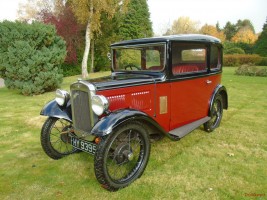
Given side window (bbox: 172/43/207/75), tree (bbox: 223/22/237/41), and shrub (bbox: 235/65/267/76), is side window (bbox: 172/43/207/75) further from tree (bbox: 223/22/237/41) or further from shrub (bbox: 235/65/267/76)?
tree (bbox: 223/22/237/41)

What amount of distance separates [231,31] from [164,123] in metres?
63.0

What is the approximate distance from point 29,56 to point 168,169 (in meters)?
7.77

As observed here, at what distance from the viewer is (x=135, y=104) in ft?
11.8

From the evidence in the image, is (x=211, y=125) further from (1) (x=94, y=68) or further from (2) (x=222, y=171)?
(1) (x=94, y=68)

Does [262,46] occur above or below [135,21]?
below

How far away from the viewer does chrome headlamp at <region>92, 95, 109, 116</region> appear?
10.1ft

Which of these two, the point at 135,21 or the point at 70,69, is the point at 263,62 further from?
the point at 70,69

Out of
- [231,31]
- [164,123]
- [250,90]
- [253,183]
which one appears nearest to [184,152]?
[164,123]

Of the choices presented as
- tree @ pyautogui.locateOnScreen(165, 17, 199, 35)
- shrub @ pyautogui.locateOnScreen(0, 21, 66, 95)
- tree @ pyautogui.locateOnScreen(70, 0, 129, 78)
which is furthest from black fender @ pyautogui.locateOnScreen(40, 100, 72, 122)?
tree @ pyautogui.locateOnScreen(165, 17, 199, 35)

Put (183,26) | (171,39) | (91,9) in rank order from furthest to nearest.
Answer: (183,26), (91,9), (171,39)

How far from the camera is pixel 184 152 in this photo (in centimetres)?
417

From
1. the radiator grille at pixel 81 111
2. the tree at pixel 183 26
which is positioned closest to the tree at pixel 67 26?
the radiator grille at pixel 81 111

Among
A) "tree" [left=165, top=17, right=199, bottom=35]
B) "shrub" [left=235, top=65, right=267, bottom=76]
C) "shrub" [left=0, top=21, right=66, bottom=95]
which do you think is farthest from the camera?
"tree" [left=165, top=17, right=199, bottom=35]

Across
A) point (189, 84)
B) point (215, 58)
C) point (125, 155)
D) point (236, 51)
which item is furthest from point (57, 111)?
point (236, 51)
